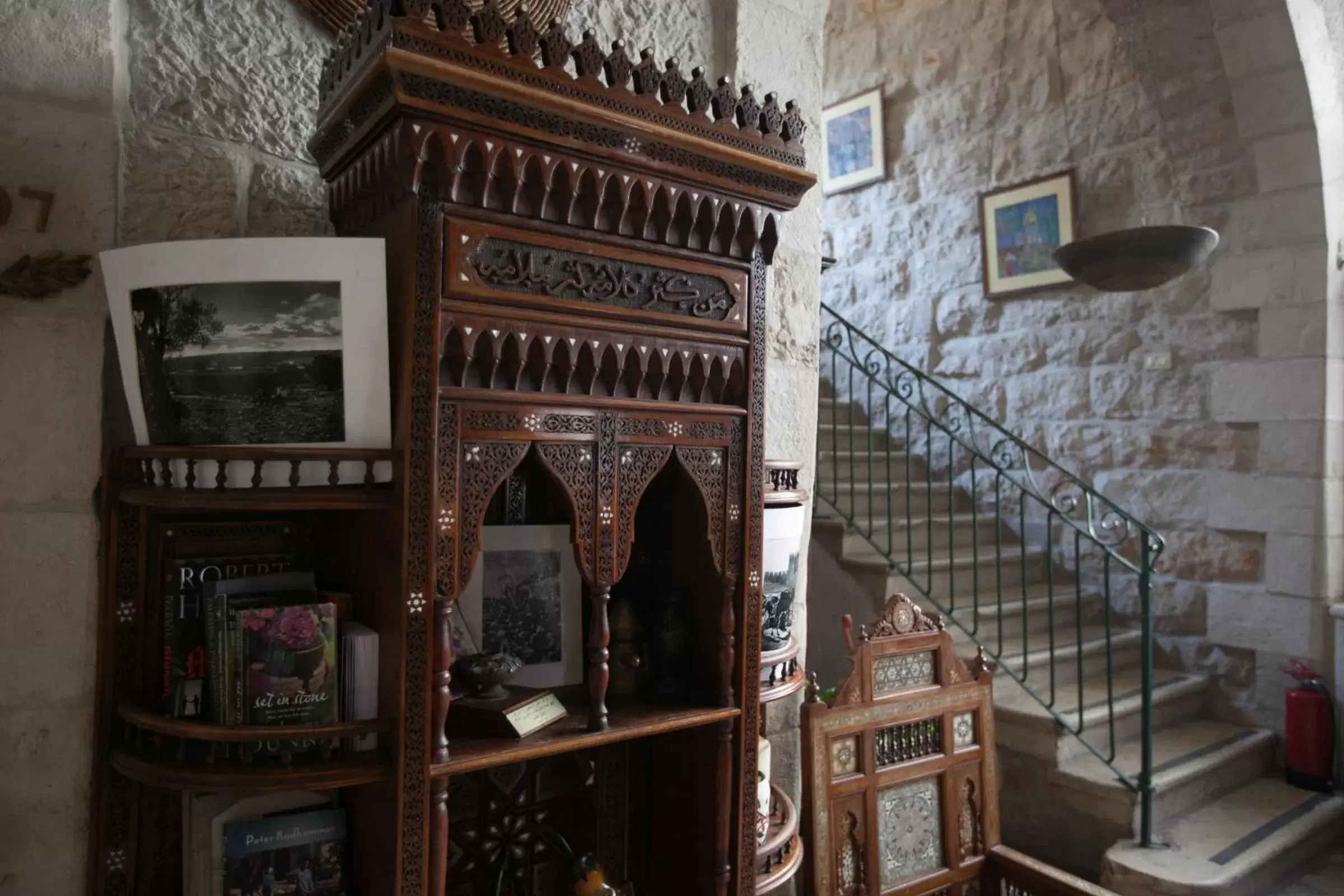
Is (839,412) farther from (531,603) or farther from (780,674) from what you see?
(531,603)

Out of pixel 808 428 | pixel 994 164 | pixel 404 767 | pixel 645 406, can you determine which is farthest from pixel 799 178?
pixel 994 164

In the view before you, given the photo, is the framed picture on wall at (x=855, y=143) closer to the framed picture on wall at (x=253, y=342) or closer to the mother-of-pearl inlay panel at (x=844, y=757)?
the mother-of-pearl inlay panel at (x=844, y=757)

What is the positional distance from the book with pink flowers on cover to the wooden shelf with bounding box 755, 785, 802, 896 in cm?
72

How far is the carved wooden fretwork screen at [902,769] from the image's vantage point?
1.55 m

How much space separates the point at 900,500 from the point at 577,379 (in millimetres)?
3148

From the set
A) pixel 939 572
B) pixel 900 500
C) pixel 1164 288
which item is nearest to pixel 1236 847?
pixel 939 572

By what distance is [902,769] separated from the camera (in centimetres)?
166

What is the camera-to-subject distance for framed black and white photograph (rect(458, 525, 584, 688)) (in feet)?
3.97

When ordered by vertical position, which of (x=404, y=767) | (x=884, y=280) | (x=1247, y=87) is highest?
(x=1247, y=87)

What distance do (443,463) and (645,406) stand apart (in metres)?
0.29

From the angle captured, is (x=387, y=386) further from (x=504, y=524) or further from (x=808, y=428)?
(x=808, y=428)

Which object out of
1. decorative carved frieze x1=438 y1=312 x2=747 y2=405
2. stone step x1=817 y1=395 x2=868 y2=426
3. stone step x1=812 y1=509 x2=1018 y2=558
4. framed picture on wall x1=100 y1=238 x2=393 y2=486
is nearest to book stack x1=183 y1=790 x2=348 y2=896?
framed picture on wall x1=100 y1=238 x2=393 y2=486

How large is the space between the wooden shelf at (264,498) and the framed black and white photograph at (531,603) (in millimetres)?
271

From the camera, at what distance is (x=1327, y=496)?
310 centimetres
